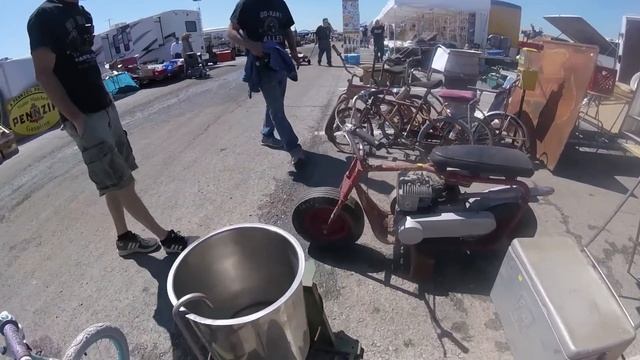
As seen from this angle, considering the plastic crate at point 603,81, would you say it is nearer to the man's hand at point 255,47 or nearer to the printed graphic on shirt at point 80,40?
the man's hand at point 255,47

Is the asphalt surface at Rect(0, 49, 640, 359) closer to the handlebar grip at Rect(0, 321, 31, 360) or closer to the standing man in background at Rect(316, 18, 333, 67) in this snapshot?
the handlebar grip at Rect(0, 321, 31, 360)

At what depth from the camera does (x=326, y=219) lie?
120 inches

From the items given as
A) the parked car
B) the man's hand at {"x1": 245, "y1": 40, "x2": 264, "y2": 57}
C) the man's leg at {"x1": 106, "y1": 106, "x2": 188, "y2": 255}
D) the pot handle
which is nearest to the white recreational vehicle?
the man's hand at {"x1": 245, "y1": 40, "x2": 264, "y2": 57}

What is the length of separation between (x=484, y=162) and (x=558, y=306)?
1120 millimetres

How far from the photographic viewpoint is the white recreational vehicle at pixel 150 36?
18953 millimetres

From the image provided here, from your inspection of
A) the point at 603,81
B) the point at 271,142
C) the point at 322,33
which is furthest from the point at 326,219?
the point at 322,33

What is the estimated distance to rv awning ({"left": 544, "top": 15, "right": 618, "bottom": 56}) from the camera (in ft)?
22.1

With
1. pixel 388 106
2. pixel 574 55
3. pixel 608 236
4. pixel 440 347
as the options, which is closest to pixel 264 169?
pixel 388 106

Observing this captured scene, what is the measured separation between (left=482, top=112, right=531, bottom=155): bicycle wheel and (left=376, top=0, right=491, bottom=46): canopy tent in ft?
39.9

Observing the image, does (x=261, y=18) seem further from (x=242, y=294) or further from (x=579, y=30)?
(x=579, y=30)

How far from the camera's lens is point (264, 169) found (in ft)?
16.1

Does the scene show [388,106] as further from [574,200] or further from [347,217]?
[347,217]

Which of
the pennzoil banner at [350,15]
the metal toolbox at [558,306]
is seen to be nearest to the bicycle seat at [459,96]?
the metal toolbox at [558,306]

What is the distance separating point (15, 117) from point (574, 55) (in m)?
10.1
